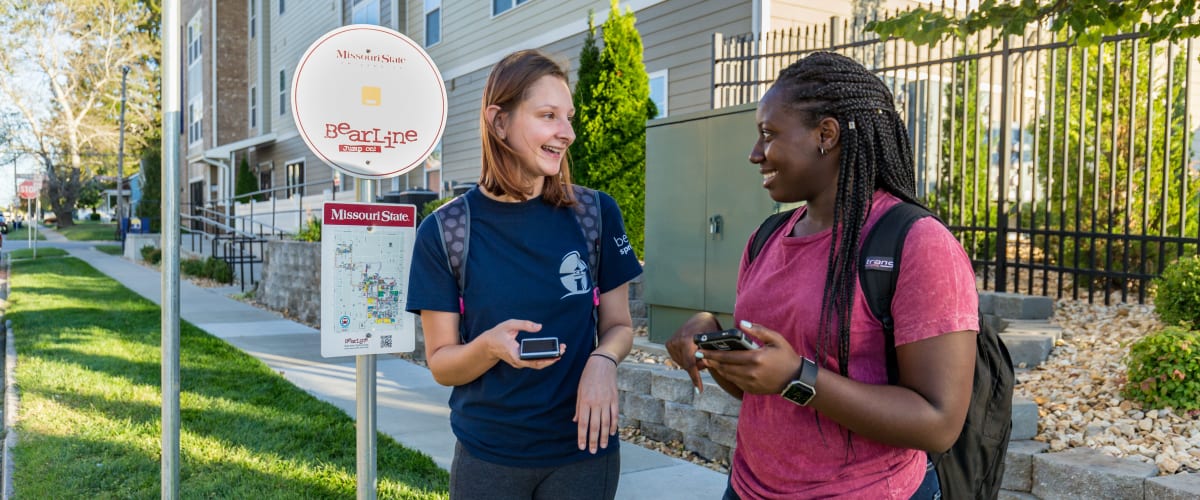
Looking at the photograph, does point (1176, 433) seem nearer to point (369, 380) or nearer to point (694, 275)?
point (694, 275)

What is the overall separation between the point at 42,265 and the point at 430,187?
12626 millimetres

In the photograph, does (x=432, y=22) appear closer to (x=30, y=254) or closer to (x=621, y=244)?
(x=621, y=244)

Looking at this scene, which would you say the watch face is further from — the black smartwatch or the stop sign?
the stop sign

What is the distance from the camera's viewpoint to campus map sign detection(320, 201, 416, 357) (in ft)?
10.7

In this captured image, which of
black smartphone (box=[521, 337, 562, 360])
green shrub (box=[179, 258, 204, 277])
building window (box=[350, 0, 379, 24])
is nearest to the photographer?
black smartphone (box=[521, 337, 562, 360])

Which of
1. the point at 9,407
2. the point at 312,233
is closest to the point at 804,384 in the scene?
the point at 9,407

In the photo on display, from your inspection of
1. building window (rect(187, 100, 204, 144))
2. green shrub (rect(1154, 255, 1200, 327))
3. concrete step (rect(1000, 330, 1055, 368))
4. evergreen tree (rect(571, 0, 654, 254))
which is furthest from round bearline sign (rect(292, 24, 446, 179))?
building window (rect(187, 100, 204, 144))

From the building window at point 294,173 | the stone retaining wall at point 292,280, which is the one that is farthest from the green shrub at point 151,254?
the stone retaining wall at point 292,280

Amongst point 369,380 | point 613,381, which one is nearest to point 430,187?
point 369,380

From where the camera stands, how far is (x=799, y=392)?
1486mm

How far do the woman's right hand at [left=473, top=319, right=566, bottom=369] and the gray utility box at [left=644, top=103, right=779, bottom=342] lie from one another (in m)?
3.98

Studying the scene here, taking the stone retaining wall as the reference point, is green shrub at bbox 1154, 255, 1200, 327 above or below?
above

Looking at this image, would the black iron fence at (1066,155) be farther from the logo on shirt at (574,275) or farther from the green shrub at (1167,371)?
the logo on shirt at (574,275)

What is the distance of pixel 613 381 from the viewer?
2.03 meters
